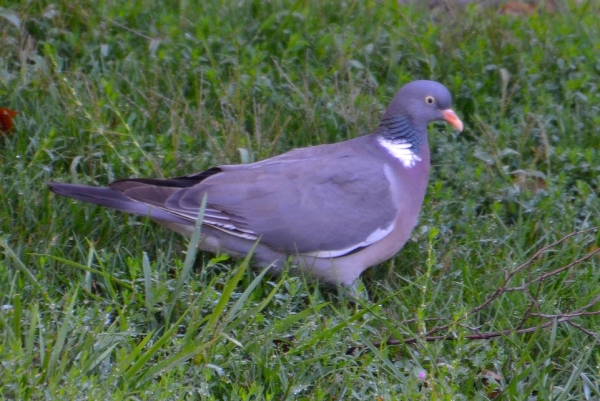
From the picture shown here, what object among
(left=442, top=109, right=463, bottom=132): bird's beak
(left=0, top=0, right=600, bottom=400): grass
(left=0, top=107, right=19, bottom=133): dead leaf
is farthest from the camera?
(left=0, top=107, right=19, bottom=133): dead leaf

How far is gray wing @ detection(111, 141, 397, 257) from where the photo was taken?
11.2ft

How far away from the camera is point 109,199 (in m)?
3.42

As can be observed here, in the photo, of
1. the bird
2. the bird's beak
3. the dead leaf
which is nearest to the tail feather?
the bird

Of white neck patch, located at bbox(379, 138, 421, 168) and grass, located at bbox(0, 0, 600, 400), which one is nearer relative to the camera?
grass, located at bbox(0, 0, 600, 400)

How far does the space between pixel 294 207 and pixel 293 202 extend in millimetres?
23

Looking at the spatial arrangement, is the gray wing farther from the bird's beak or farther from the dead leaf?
the dead leaf

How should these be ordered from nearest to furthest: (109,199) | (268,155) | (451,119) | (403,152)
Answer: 1. (109,199)
2. (403,152)
3. (451,119)
4. (268,155)

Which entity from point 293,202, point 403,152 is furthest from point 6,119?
point 403,152

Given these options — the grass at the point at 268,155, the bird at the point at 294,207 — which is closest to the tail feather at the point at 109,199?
the bird at the point at 294,207

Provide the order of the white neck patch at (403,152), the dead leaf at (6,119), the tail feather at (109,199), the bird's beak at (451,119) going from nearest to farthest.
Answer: the tail feather at (109,199) → the white neck patch at (403,152) → the bird's beak at (451,119) → the dead leaf at (6,119)

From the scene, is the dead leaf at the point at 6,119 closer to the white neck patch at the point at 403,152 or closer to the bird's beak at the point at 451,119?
the white neck patch at the point at 403,152

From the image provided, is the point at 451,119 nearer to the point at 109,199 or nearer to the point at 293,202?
the point at 293,202

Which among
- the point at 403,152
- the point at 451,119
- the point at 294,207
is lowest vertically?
the point at 294,207

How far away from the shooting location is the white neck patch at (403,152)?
3721 millimetres
